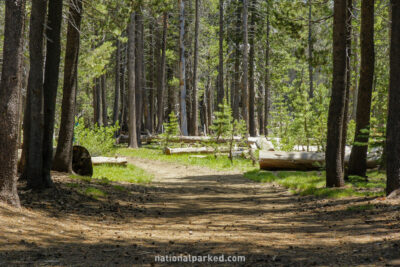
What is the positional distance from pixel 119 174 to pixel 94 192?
475cm

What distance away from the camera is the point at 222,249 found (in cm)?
553

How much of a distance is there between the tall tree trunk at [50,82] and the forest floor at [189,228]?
2.31 feet

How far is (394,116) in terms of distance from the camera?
802cm

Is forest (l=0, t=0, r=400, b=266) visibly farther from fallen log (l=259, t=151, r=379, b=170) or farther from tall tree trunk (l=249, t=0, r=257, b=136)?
tall tree trunk (l=249, t=0, r=257, b=136)

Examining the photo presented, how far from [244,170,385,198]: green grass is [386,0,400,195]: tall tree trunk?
1.10 metres

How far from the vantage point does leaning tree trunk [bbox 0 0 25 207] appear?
21.9ft

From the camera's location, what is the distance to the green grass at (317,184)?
9.91 meters

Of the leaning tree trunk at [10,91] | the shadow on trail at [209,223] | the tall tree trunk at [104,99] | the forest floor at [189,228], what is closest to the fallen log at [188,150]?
the shadow on trail at [209,223]

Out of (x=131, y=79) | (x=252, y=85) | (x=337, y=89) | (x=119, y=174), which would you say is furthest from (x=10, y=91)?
(x=252, y=85)

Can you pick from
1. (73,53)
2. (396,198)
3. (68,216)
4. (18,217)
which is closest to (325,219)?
(396,198)

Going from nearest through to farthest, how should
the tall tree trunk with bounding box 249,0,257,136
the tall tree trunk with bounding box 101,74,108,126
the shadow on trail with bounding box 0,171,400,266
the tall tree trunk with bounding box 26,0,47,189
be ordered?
the shadow on trail with bounding box 0,171,400,266
the tall tree trunk with bounding box 26,0,47,189
the tall tree trunk with bounding box 249,0,257,136
the tall tree trunk with bounding box 101,74,108,126

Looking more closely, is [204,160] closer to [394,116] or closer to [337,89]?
[337,89]

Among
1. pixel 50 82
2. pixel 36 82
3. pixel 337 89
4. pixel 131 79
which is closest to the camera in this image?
pixel 36 82

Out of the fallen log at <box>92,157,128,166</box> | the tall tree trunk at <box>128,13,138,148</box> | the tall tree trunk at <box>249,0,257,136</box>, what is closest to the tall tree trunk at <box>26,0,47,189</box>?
the fallen log at <box>92,157,128,166</box>
